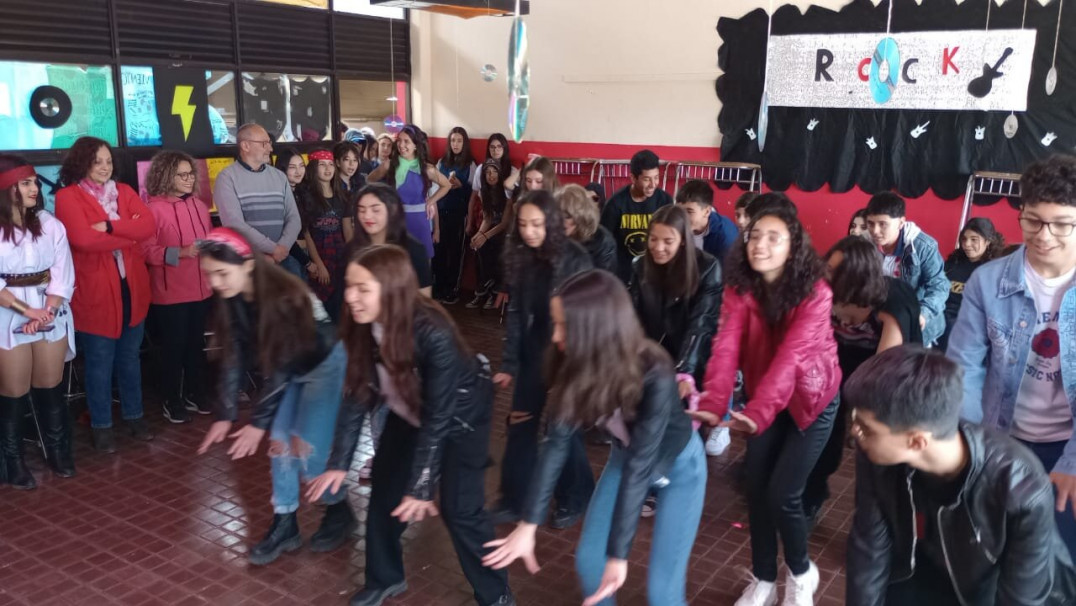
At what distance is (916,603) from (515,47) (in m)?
4.34

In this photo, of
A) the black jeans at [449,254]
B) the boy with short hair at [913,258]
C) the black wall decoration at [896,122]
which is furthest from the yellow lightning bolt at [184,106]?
the boy with short hair at [913,258]

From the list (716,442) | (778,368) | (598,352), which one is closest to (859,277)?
(778,368)

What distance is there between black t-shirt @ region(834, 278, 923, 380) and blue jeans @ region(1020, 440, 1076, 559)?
96cm

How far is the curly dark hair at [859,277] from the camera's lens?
11.5ft

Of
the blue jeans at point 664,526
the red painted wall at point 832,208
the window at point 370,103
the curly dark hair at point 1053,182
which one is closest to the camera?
the curly dark hair at point 1053,182

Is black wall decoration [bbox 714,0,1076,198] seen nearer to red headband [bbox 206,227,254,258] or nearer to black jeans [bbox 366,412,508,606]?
black jeans [bbox 366,412,508,606]

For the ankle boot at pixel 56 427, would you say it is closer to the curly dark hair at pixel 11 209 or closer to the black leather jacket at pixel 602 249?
the curly dark hair at pixel 11 209

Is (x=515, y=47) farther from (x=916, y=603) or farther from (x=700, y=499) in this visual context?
(x=916, y=603)

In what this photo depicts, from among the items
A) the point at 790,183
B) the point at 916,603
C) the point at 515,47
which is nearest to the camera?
the point at 916,603

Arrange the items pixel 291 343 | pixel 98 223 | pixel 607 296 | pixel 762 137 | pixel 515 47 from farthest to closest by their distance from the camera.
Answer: pixel 762 137
pixel 515 47
pixel 98 223
pixel 291 343
pixel 607 296

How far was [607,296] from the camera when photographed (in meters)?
2.43

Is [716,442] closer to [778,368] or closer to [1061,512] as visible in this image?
[778,368]

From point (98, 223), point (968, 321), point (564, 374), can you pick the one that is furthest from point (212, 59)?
point (968, 321)

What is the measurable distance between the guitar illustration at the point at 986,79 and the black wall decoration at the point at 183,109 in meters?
6.18
